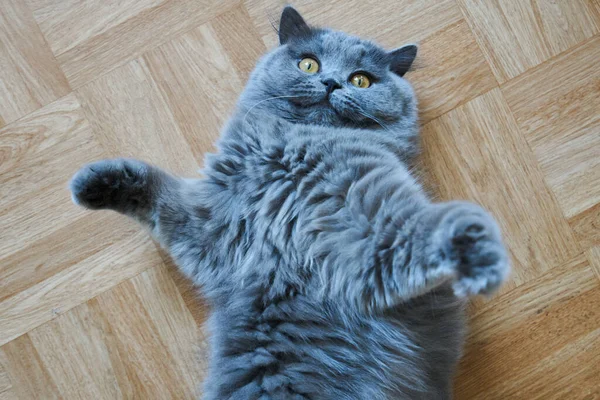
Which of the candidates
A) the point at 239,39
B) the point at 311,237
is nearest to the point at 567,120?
the point at 311,237

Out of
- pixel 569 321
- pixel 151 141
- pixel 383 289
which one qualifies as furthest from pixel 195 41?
pixel 569 321

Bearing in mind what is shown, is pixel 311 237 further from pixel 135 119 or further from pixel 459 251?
pixel 135 119

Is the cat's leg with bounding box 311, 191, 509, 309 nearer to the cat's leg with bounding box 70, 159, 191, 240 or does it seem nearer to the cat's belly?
the cat's belly

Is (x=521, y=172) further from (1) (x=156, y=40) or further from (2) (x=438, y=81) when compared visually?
(1) (x=156, y=40)

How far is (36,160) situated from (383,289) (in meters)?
1.03

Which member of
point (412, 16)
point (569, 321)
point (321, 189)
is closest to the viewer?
point (321, 189)

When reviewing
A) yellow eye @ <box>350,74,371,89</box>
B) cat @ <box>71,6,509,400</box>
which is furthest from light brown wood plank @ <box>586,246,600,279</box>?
yellow eye @ <box>350,74,371,89</box>

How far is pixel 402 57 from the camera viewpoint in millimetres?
1370

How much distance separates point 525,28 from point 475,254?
35.9 inches

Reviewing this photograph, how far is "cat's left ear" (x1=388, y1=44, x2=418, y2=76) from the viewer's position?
4.46ft

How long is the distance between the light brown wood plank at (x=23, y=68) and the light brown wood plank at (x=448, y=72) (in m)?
1.02

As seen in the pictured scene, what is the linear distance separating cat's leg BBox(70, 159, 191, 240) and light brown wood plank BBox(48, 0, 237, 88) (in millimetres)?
385

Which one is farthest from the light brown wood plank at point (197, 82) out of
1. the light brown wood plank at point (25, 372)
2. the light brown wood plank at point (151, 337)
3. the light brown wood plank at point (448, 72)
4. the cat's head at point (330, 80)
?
the light brown wood plank at point (25, 372)

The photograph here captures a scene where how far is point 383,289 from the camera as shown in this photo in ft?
3.28
